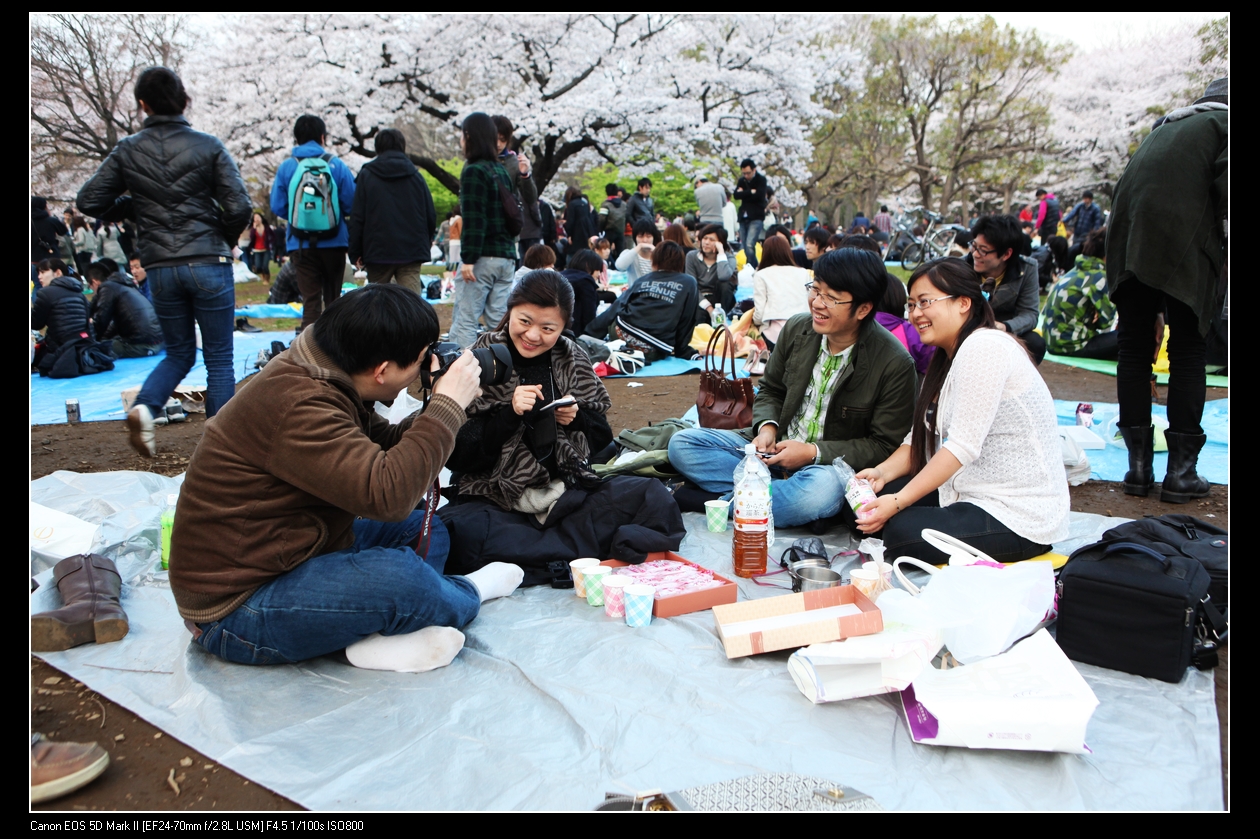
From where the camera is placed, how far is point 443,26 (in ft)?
58.5

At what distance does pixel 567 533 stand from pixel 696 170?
18623mm

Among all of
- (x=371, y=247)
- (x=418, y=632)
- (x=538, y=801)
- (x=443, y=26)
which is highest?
(x=443, y=26)

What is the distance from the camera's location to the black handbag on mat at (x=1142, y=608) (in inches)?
92.7

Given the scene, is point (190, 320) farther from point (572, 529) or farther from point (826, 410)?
point (826, 410)

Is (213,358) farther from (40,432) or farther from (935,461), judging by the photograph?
(935,461)

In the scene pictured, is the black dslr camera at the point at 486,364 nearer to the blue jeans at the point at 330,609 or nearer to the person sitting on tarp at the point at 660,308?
the blue jeans at the point at 330,609

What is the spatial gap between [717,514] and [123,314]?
6.89 m

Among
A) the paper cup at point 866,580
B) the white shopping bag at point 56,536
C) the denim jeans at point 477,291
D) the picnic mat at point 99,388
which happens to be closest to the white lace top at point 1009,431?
the paper cup at point 866,580

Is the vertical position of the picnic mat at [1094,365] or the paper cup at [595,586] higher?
the picnic mat at [1094,365]

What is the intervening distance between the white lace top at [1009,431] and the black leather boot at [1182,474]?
157 cm

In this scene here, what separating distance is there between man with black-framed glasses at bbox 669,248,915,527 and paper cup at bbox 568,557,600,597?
945 millimetres

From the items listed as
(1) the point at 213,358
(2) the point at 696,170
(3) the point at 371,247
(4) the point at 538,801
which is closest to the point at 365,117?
(2) the point at 696,170

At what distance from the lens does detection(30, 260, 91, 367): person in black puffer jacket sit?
7352 millimetres

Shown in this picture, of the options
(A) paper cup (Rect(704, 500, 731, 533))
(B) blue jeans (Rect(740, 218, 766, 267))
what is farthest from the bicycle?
(A) paper cup (Rect(704, 500, 731, 533))
